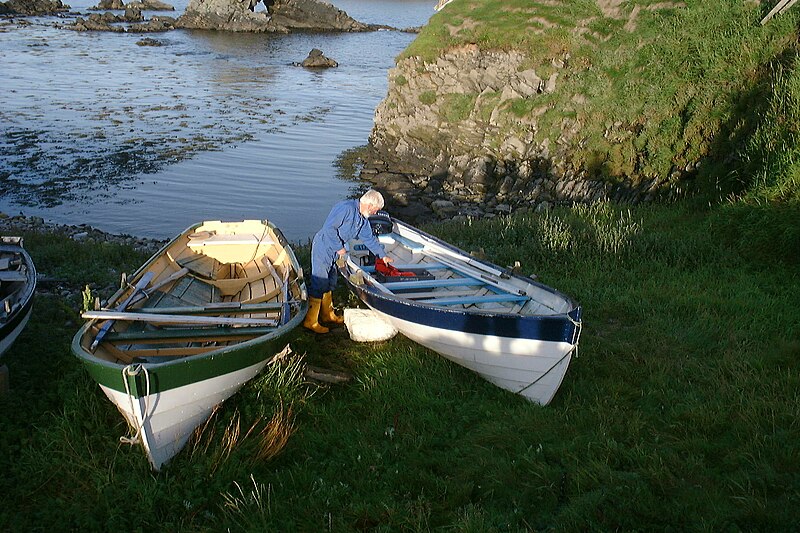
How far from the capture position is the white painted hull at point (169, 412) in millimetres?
6621

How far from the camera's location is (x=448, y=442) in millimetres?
7324

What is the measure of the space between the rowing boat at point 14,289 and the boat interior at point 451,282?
425cm

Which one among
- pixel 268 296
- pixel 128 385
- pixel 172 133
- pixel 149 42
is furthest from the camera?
pixel 149 42

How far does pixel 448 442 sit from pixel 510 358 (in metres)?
1.23

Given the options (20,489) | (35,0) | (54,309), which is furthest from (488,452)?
(35,0)

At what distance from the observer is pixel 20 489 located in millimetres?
6508

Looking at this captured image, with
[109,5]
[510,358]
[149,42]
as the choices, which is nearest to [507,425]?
[510,358]

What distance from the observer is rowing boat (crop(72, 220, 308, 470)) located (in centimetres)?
671

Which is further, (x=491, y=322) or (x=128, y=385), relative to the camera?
(x=491, y=322)

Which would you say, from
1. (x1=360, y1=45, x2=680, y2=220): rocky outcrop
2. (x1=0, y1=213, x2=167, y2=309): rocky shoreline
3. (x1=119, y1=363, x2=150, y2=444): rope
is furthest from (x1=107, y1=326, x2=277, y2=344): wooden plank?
(x1=360, y1=45, x2=680, y2=220): rocky outcrop

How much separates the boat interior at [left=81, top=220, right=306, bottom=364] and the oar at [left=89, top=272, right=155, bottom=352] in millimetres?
11

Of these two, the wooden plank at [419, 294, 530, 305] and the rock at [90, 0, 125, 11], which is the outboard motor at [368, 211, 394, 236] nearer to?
the wooden plank at [419, 294, 530, 305]

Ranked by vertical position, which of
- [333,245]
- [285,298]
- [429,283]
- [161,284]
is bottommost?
[161,284]

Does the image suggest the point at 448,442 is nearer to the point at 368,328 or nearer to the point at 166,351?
the point at 368,328
